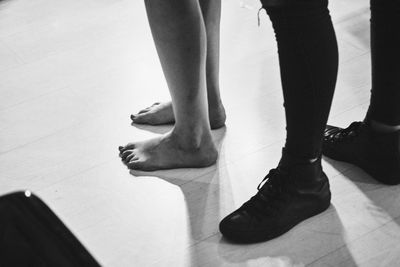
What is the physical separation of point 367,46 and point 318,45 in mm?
862

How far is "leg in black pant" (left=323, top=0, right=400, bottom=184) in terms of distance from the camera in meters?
0.98

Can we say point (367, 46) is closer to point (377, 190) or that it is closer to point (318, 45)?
point (377, 190)

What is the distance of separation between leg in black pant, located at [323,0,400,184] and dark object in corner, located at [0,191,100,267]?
0.79m

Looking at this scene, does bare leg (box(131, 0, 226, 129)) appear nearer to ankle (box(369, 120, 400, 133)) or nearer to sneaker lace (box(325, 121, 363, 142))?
sneaker lace (box(325, 121, 363, 142))

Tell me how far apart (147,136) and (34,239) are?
3.31 ft

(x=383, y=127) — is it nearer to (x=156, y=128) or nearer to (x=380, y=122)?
(x=380, y=122)

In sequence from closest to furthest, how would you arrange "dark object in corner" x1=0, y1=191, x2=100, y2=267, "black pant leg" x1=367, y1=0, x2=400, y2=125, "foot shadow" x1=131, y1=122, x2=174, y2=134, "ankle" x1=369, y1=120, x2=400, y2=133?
"dark object in corner" x1=0, y1=191, x2=100, y2=267
"black pant leg" x1=367, y1=0, x2=400, y2=125
"ankle" x1=369, y1=120, x2=400, y2=133
"foot shadow" x1=131, y1=122, x2=174, y2=134

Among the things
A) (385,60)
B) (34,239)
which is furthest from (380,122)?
(34,239)

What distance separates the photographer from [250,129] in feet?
4.44

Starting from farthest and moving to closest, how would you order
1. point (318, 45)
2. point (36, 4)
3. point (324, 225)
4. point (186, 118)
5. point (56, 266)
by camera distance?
point (36, 4), point (186, 118), point (324, 225), point (318, 45), point (56, 266)

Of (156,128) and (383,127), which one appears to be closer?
(383,127)

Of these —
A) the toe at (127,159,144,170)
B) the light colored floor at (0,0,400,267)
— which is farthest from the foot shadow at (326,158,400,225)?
the toe at (127,159,144,170)

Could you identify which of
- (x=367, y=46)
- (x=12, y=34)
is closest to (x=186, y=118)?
(x=367, y=46)

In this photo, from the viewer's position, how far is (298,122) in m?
0.94
